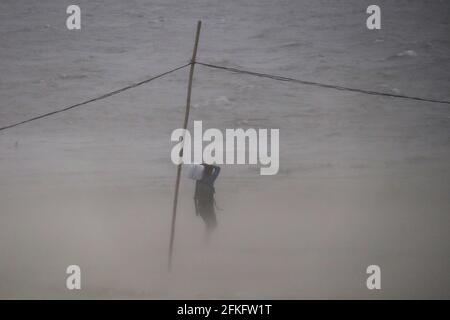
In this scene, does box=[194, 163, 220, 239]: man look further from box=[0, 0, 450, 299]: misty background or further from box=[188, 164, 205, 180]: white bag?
box=[0, 0, 450, 299]: misty background

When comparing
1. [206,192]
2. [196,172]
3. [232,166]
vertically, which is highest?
[232,166]

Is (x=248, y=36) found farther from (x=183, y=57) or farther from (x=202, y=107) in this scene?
(x=202, y=107)

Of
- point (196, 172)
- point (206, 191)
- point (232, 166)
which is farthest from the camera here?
point (232, 166)

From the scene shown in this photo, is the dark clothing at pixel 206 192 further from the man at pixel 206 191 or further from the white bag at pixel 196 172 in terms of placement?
the white bag at pixel 196 172

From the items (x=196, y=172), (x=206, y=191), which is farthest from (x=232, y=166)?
(x=196, y=172)

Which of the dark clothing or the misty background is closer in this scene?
the misty background

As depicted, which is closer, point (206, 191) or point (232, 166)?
point (206, 191)

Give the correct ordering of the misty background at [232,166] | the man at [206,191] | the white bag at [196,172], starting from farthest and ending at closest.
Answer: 1. the man at [206,191]
2. the white bag at [196,172]
3. the misty background at [232,166]

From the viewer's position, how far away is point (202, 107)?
14.1 metres

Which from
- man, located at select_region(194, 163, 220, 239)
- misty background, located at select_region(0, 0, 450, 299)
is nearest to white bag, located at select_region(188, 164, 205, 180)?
man, located at select_region(194, 163, 220, 239)

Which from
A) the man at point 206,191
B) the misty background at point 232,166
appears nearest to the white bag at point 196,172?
the man at point 206,191

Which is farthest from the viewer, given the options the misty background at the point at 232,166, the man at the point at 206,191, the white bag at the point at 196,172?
the man at the point at 206,191

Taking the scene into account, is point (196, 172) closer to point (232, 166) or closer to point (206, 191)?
point (206, 191)
